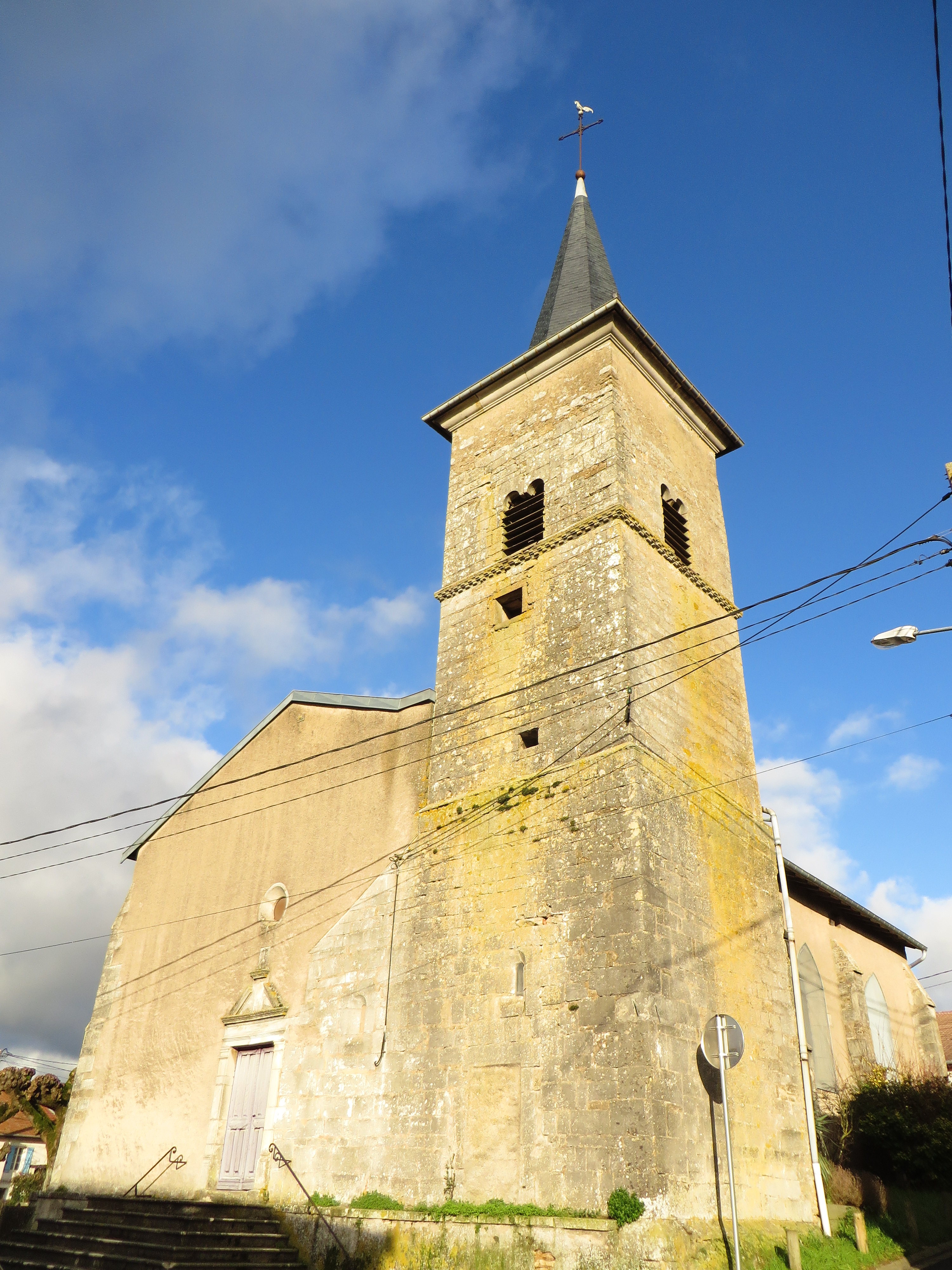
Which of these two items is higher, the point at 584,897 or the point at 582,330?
the point at 582,330

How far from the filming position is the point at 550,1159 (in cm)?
1009

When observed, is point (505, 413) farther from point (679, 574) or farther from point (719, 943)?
point (719, 943)

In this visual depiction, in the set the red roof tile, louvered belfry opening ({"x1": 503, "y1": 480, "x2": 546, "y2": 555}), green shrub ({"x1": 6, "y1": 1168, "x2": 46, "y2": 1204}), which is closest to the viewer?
louvered belfry opening ({"x1": 503, "y1": 480, "x2": 546, "y2": 555})

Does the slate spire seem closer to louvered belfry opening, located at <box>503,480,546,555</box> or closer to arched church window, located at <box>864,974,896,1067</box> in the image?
louvered belfry opening, located at <box>503,480,546,555</box>

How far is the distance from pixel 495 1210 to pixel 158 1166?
7046 mm

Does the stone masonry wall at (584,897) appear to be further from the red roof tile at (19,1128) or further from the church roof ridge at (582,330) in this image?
the red roof tile at (19,1128)

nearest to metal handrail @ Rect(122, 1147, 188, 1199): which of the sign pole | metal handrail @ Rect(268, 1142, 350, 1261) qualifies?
metal handrail @ Rect(268, 1142, 350, 1261)

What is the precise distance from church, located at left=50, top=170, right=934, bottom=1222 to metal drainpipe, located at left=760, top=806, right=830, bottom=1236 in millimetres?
117

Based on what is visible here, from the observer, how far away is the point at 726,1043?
393 inches

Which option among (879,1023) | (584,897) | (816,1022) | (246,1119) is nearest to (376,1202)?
(246,1119)

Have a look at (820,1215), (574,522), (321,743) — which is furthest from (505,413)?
(820,1215)

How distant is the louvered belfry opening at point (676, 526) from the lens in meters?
15.6

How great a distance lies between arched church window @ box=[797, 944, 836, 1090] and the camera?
15117 millimetres

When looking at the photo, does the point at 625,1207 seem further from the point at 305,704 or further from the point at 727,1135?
the point at 305,704
